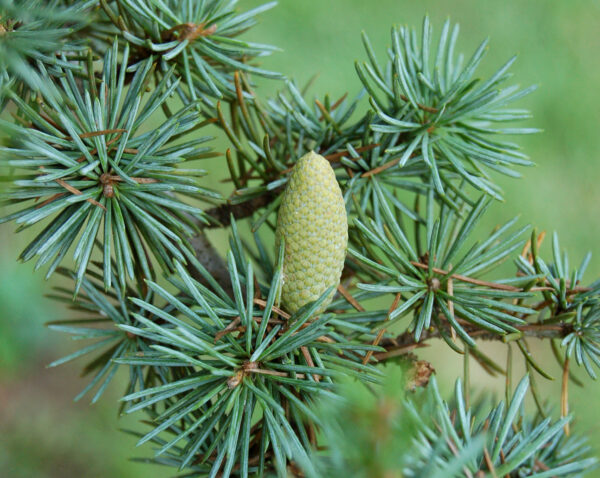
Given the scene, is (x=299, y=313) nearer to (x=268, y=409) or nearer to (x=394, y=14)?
(x=268, y=409)

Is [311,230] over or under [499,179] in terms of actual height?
under

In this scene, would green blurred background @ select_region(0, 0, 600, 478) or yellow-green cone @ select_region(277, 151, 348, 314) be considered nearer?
yellow-green cone @ select_region(277, 151, 348, 314)

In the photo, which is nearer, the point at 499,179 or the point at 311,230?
the point at 311,230

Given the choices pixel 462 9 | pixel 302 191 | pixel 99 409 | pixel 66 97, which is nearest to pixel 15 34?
pixel 66 97

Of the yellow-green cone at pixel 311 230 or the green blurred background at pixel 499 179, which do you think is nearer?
the yellow-green cone at pixel 311 230
